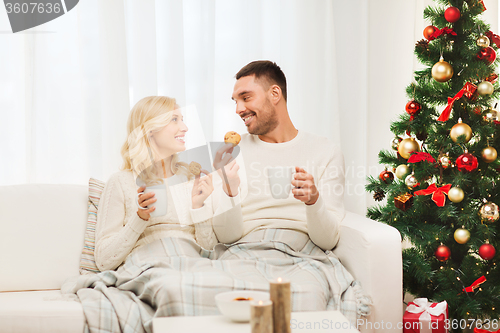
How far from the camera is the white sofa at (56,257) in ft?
4.80

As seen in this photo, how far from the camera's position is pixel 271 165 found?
213 cm

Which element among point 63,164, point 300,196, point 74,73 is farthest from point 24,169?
point 300,196

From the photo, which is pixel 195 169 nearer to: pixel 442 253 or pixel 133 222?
pixel 133 222

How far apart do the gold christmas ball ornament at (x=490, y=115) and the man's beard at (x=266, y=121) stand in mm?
947

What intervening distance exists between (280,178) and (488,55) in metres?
1.15

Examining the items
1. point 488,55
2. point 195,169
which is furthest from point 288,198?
point 488,55

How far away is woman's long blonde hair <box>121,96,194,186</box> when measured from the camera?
1.93 meters

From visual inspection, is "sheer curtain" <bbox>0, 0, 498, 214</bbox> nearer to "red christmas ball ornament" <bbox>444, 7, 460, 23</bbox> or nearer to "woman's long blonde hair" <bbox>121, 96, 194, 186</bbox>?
"woman's long blonde hair" <bbox>121, 96, 194, 186</bbox>

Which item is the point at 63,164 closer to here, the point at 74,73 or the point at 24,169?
the point at 24,169

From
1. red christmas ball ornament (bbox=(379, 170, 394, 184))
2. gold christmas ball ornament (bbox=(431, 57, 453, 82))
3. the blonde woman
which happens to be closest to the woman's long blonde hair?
the blonde woman

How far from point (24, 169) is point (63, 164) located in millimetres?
205

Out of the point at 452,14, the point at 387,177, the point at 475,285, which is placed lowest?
the point at 475,285

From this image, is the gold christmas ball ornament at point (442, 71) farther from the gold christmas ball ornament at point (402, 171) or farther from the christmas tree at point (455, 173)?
the gold christmas ball ornament at point (402, 171)

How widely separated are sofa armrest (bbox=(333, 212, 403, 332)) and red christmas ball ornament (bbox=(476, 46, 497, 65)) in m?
0.90
